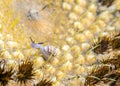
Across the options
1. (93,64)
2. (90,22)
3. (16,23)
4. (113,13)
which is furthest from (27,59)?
(113,13)

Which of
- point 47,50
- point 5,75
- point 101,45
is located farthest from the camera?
point 101,45

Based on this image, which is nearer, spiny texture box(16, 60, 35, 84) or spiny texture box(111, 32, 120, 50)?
spiny texture box(16, 60, 35, 84)

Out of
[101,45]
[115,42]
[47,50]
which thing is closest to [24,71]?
[47,50]

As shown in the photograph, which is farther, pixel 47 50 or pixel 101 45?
pixel 101 45

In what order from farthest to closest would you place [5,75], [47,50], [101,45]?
[101,45] → [47,50] → [5,75]

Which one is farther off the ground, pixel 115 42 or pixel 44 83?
pixel 115 42

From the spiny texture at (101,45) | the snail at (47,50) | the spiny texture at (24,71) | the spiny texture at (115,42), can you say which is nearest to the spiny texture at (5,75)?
the spiny texture at (24,71)

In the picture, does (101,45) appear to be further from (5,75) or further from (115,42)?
(5,75)

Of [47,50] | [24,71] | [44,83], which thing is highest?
[47,50]

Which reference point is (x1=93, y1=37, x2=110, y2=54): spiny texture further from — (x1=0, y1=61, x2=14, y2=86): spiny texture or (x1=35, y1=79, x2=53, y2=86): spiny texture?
(x1=0, y1=61, x2=14, y2=86): spiny texture

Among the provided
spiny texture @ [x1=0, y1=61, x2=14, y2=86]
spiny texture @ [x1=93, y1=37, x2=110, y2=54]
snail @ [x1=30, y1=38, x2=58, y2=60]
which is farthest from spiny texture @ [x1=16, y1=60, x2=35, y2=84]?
spiny texture @ [x1=93, y1=37, x2=110, y2=54]

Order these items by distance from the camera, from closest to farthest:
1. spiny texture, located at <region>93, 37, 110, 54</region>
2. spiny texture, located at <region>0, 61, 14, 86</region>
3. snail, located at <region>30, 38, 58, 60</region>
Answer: spiny texture, located at <region>0, 61, 14, 86</region> → snail, located at <region>30, 38, 58, 60</region> → spiny texture, located at <region>93, 37, 110, 54</region>

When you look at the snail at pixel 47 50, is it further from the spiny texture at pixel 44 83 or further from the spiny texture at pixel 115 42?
the spiny texture at pixel 115 42
